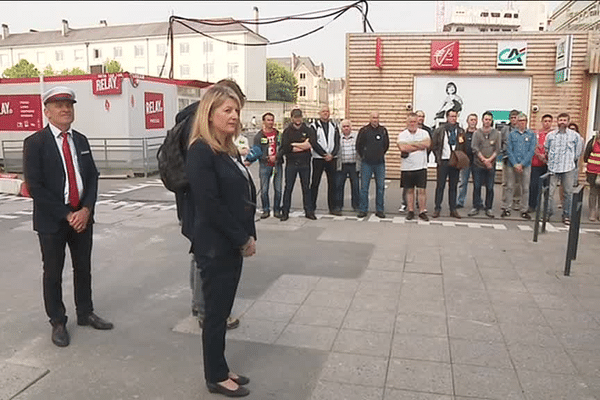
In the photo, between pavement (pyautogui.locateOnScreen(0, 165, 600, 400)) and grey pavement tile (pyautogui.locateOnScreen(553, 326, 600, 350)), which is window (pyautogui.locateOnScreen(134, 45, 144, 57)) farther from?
grey pavement tile (pyautogui.locateOnScreen(553, 326, 600, 350))

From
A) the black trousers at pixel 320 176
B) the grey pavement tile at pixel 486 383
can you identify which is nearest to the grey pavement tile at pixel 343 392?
the grey pavement tile at pixel 486 383

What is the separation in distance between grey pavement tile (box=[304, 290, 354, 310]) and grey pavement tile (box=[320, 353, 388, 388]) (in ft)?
3.43

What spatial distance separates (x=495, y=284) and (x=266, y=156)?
14.6ft

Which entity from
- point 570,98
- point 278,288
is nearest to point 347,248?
point 278,288

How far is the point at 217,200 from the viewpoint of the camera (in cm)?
293

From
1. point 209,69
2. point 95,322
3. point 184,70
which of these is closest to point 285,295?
point 95,322

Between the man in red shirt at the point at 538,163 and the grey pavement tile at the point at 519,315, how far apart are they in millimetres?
5531

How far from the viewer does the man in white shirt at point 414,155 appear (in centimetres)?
881

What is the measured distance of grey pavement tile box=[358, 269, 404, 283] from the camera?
5.63 meters

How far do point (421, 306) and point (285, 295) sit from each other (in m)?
1.25

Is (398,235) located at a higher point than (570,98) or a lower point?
lower

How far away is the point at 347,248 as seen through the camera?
6980mm

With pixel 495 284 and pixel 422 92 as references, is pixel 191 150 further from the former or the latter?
pixel 422 92

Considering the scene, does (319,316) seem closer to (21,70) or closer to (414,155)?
(414,155)
